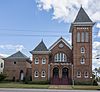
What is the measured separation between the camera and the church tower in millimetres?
65250

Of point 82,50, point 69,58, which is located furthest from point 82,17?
point 69,58

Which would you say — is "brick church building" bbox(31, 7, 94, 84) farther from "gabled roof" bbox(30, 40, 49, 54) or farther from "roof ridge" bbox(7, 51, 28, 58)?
"roof ridge" bbox(7, 51, 28, 58)

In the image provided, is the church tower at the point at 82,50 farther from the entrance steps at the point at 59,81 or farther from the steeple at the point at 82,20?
the entrance steps at the point at 59,81

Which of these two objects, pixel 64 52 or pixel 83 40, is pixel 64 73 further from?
pixel 83 40

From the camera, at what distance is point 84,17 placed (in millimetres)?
67812

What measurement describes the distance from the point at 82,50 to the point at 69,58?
14.9 ft

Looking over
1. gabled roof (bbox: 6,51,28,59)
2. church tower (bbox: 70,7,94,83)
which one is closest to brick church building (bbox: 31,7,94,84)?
church tower (bbox: 70,7,94,83)

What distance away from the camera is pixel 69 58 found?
68.9m

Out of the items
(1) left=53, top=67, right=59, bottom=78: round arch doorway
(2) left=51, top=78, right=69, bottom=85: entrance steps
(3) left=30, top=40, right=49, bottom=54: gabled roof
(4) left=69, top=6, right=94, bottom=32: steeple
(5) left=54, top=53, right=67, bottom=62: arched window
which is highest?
(4) left=69, top=6, right=94, bottom=32: steeple

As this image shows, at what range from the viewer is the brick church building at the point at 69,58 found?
6562cm

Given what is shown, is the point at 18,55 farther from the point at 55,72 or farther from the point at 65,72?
the point at 65,72

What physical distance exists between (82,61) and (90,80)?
5.02 metres

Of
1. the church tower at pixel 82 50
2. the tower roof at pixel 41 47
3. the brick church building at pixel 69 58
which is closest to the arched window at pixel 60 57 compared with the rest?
the brick church building at pixel 69 58

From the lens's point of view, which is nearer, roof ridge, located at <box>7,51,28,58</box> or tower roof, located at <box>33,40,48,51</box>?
tower roof, located at <box>33,40,48,51</box>
